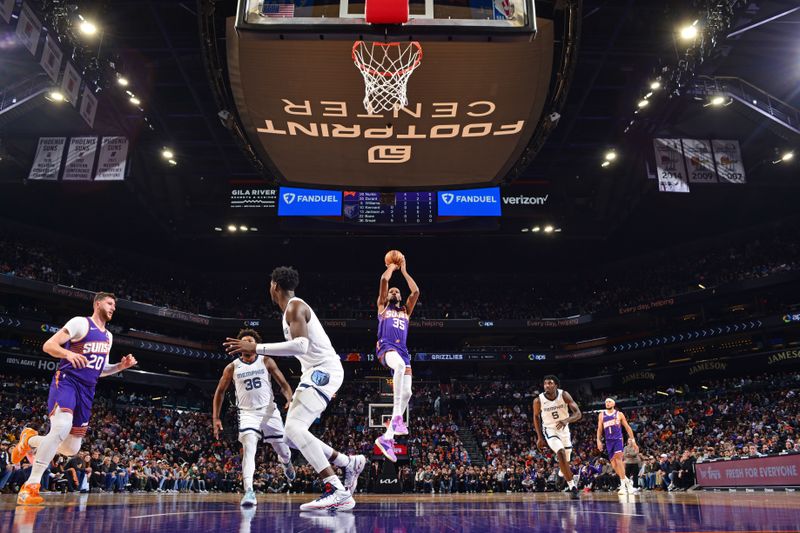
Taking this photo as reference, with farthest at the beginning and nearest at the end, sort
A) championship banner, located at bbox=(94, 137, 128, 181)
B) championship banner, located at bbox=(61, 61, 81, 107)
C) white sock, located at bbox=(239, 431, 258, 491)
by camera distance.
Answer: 1. championship banner, located at bbox=(94, 137, 128, 181)
2. championship banner, located at bbox=(61, 61, 81, 107)
3. white sock, located at bbox=(239, 431, 258, 491)

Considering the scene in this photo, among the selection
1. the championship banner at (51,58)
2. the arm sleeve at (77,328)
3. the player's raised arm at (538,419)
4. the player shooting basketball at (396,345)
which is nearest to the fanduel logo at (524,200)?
the player's raised arm at (538,419)

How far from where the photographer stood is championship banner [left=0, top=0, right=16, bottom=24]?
46.3ft

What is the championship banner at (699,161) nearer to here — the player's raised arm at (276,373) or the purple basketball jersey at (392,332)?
the purple basketball jersey at (392,332)

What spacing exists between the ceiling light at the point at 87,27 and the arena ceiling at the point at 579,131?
37cm

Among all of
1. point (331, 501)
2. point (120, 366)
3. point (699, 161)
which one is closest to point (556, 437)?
point (331, 501)

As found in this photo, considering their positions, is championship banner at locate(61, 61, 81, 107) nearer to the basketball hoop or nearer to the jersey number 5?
the basketball hoop

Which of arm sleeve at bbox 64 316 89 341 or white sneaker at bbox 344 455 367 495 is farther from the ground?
arm sleeve at bbox 64 316 89 341

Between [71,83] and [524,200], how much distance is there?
59.3ft

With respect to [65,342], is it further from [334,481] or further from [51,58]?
[51,58]

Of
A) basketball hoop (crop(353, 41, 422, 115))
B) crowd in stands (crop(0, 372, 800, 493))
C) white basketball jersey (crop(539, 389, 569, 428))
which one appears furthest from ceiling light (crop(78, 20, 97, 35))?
white basketball jersey (crop(539, 389, 569, 428))

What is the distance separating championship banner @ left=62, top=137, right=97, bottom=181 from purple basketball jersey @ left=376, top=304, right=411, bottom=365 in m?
18.5

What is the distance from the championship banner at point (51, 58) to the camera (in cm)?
1602

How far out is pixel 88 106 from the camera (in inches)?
755

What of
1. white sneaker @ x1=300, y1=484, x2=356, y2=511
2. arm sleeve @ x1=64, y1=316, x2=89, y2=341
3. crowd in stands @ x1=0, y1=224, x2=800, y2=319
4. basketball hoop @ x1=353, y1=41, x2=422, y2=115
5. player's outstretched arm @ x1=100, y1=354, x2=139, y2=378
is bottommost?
white sneaker @ x1=300, y1=484, x2=356, y2=511
